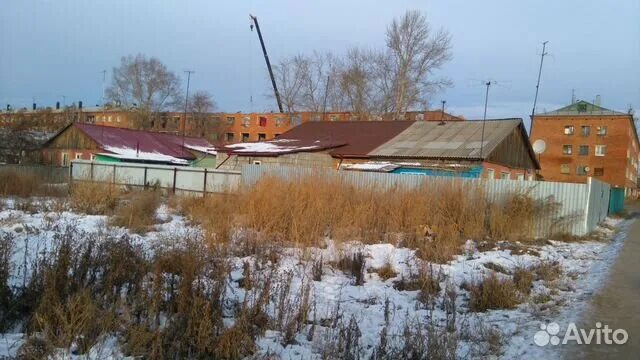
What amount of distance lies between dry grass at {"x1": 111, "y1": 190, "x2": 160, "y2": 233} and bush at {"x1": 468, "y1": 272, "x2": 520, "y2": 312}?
7.95 m

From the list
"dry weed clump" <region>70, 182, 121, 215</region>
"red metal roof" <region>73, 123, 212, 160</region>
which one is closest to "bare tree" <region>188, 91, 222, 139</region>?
"red metal roof" <region>73, 123, 212, 160</region>

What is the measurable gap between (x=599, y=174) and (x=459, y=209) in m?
65.9

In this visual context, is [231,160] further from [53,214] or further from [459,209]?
[459,209]

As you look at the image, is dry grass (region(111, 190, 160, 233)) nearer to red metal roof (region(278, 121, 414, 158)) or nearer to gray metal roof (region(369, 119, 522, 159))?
gray metal roof (region(369, 119, 522, 159))

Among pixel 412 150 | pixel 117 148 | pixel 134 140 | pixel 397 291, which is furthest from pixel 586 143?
pixel 397 291

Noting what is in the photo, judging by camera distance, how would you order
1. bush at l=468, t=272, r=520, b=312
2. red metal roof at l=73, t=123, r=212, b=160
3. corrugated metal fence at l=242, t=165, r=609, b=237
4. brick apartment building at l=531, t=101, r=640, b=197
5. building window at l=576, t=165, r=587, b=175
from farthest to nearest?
building window at l=576, t=165, r=587, b=175 < brick apartment building at l=531, t=101, r=640, b=197 < red metal roof at l=73, t=123, r=212, b=160 < corrugated metal fence at l=242, t=165, r=609, b=237 < bush at l=468, t=272, r=520, b=312

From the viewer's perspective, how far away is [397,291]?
7.99 metres

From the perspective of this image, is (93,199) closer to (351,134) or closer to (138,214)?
(138,214)

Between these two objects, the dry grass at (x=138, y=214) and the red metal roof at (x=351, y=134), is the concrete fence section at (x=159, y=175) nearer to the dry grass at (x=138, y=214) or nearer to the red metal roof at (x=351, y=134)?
the dry grass at (x=138, y=214)

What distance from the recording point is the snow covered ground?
5.31 m

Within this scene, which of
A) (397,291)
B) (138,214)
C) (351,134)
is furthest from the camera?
(351,134)

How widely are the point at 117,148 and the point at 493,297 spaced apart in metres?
44.5

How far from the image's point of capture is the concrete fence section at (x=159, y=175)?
22906 millimetres

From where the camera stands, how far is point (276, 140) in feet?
114
